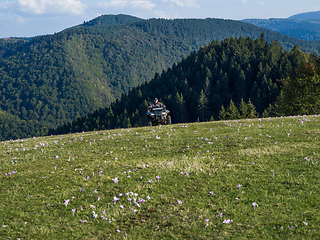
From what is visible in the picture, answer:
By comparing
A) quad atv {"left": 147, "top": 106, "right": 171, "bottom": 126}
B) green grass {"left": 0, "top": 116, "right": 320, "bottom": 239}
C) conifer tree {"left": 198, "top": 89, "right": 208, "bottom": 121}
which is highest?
quad atv {"left": 147, "top": 106, "right": 171, "bottom": 126}

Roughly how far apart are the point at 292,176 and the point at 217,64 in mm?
167148

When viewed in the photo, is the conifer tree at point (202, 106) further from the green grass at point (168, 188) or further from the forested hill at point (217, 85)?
the green grass at point (168, 188)

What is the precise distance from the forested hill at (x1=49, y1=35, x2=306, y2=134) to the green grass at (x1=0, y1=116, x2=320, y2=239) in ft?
278

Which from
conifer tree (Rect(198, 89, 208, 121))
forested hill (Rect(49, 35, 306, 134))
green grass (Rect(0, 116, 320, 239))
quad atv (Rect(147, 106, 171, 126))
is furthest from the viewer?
conifer tree (Rect(198, 89, 208, 121))

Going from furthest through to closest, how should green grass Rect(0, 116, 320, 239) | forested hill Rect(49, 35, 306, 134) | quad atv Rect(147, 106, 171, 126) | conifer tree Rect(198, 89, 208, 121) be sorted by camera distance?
conifer tree Rect(198, 89, 208, 121)
forested hill Rect(49, 35, 306, 134)
quad atv Rect(147, 106, 171, 126)
green grass Rect(0, 116, 320, 239)

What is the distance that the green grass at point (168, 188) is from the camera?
9.20 m

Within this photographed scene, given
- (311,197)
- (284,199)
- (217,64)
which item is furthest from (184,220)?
(217,64)

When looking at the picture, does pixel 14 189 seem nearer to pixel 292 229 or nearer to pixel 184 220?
pixel 184 220

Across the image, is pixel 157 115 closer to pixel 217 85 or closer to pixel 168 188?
pixel 168 188

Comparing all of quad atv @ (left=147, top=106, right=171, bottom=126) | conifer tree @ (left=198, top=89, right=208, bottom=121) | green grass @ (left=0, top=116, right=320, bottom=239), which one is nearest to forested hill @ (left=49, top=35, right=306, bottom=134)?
conifer tree @ (left=198, top=89, right=208, bottom=121)

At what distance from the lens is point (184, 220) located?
9602 mm

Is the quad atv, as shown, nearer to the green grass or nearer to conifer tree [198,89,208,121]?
the green grass

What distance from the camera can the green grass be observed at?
362 inches

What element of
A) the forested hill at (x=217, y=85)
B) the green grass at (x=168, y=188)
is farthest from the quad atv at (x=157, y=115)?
the forested hill at (x=217, y=85)
